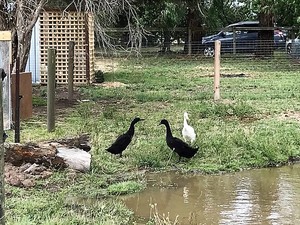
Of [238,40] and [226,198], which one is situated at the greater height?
[238,40]

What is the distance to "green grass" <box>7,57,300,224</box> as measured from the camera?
592cm

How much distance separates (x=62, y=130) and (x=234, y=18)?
29.3 meters

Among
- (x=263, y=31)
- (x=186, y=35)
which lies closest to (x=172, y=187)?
(x=263, y=31)

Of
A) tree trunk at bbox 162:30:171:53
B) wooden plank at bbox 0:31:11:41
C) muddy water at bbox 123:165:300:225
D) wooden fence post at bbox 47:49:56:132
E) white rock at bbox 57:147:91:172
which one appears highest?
tree trunk at bbox 162:30:171:53

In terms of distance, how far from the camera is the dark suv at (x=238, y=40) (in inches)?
1111

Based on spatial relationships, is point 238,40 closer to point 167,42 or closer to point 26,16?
point 167,42

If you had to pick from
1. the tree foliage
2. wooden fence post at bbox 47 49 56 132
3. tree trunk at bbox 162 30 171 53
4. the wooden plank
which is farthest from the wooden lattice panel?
tree trunk at bbox 162 30 171 53

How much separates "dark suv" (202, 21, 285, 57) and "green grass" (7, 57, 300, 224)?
33.9 ft

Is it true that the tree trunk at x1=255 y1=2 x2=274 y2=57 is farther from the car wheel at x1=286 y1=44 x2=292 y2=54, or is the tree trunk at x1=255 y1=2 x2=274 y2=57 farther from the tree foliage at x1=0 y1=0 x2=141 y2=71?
the tree foliage at x1=0 y1=0 x2=141 y2=71

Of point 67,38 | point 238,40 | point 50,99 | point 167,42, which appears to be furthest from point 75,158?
point 167,42

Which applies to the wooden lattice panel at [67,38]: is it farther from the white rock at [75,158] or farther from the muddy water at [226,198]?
the muddy water at [226,198]

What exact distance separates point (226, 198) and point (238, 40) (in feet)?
78.3

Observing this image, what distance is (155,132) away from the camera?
31.4 feet

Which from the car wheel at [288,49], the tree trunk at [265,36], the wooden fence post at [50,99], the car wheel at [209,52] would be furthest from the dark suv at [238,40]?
the wooden fence post at [50,99]
